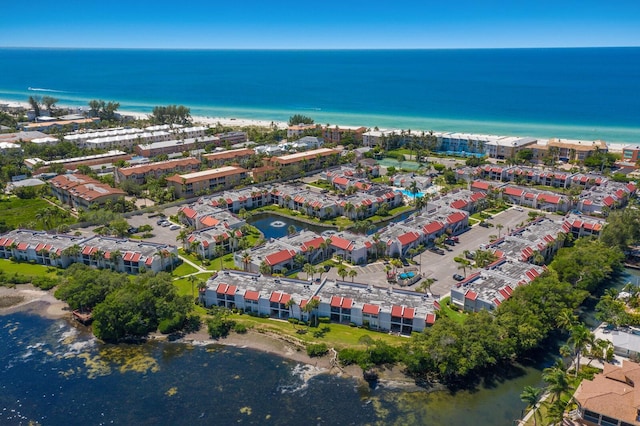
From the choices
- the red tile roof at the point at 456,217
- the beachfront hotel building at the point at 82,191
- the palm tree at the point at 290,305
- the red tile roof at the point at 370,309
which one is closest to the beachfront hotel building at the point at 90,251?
the beachfront hotel building at the point at 82,191

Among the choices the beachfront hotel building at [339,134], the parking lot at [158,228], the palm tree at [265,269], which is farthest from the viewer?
the beachfront hotel building at [339,134]

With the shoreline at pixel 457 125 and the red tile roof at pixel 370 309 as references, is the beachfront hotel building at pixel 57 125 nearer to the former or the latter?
the shoreline at pixel 457 125

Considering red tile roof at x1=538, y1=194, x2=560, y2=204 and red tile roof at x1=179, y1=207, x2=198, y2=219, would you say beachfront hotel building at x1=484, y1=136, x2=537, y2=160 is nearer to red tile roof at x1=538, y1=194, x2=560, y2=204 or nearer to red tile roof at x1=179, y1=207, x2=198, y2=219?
red tile roof at x1=538, y1=194, x2=560, y2=204

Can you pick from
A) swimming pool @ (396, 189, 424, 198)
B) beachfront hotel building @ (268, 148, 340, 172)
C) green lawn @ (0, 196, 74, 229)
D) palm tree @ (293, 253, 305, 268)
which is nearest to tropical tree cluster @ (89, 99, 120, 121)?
green lawn @ (0, 196, 74, 229)

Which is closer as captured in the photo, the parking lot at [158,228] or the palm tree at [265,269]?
the palm tree at [265,269]

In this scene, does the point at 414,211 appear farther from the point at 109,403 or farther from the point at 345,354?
the point at 109,403

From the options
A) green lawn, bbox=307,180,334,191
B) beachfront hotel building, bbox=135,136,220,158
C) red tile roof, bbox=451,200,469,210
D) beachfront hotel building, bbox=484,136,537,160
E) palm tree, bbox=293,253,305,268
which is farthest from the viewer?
beachfront hotel building, bbox=135,136,220,158

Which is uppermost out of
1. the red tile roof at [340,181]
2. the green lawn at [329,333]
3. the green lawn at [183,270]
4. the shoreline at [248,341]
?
the red tile roof at [340,181]
